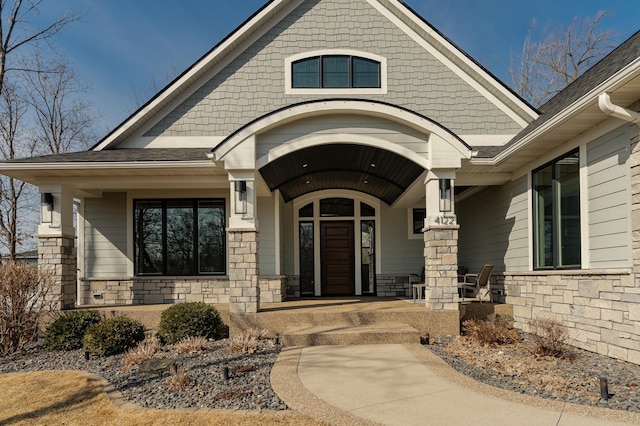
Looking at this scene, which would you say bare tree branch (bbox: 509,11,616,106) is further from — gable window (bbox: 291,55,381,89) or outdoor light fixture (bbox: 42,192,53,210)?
outdoor light fixture (bbox: 42,192,53,210)

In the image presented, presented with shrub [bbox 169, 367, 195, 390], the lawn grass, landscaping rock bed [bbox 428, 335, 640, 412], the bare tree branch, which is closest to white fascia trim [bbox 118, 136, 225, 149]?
the lawn grass

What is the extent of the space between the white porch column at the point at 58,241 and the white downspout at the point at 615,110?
9.32 meters

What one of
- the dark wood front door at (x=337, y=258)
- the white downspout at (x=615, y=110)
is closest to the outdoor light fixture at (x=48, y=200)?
the dark wood front door at (x=337, y=258)

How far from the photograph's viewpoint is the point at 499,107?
10062 millimetres

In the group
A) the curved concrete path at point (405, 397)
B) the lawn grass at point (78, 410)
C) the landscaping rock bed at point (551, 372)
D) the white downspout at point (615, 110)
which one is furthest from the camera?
the white downspout at point (615, 110)

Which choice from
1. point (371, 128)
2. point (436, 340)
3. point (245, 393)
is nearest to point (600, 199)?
point (436, 340)

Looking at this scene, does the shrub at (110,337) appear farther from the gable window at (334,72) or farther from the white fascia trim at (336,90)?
the gable window at (334,72)

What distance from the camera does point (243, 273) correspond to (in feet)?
25.8

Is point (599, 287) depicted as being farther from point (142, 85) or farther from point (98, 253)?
point (142, 85)

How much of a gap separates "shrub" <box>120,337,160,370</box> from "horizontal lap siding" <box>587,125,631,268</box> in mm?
6497

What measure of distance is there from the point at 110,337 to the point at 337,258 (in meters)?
6.52

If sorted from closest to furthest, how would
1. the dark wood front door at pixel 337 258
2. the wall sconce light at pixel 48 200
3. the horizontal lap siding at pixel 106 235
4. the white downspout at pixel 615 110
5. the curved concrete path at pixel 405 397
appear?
the curved concrete path at pixel 405 397
the white downspout at pixel 615 110
the wall sconce light at pixel 48 200
the horizontal lap siding at pixel 106 235
the dark wood front door at pixel 337 258

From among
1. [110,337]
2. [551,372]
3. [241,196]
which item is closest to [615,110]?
[551,372]

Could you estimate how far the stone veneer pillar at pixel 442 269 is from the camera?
7867 millimetres
